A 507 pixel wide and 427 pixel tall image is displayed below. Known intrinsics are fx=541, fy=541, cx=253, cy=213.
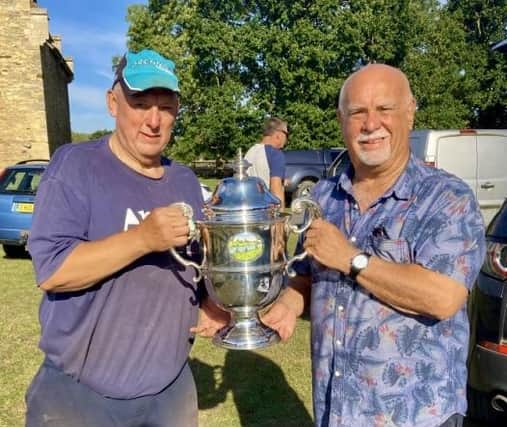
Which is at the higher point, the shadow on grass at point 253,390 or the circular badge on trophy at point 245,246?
the circular badge on trophy at point 245,246

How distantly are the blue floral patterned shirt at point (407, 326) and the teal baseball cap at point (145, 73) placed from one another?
2.84 feet

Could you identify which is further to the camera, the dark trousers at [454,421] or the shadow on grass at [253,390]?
the shadow on grass at [253,390]

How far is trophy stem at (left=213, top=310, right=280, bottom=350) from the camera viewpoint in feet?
6.99

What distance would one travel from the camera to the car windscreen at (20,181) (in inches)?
361

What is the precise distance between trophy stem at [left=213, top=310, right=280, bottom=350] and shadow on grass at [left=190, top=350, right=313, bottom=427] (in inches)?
66.5

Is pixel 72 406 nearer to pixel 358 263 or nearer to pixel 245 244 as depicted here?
pixel 245 244

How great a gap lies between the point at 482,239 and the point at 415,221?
8.8 inches

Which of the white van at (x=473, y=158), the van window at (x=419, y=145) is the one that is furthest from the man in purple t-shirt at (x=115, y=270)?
the white van at (x=473, y=158)

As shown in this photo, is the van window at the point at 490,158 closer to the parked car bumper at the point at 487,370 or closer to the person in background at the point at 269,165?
the person in background at the point at 269,165

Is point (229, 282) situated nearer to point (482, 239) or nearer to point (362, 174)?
point (362, 174)

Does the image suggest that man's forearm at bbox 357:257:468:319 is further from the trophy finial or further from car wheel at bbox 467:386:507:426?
car wheel at bbox 467:386:507:426

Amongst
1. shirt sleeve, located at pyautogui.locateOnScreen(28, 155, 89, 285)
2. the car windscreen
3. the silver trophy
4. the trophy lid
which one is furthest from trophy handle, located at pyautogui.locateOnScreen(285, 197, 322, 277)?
the car windscreen

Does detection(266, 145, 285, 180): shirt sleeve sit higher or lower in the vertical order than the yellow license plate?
higher

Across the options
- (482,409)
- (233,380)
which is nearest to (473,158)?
(233,380)
